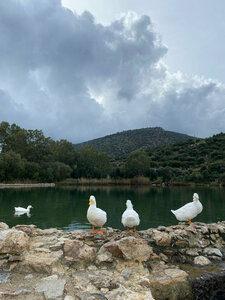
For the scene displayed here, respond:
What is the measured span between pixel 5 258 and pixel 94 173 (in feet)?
226

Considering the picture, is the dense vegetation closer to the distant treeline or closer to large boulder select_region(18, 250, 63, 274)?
the distant treeline

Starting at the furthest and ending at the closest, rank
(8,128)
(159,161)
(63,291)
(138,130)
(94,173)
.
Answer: (138,130) < (159,161) < (94,173) < (8,128) < (63,291)

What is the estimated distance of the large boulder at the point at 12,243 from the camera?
4.82 m

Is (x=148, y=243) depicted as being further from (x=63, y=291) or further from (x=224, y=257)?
(x=63, y=291)

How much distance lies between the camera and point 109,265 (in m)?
5.12

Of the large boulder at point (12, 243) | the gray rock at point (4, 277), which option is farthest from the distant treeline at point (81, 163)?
the gray rock at point (4, 277)

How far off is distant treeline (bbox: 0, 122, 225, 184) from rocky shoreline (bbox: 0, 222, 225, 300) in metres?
52.9

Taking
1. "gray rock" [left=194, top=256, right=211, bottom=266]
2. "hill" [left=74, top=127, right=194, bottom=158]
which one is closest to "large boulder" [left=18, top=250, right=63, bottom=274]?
"gray rock" [left=194, top=256, right=211, bottom=266]

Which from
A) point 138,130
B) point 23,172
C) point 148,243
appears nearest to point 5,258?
point 148,243

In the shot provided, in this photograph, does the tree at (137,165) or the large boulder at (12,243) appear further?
the tree at (137,165)

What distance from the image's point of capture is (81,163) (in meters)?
73.8

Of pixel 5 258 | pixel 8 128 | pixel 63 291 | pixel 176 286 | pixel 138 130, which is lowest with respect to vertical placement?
pixel 176 286

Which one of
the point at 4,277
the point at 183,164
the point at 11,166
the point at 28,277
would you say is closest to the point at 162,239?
the point at 28,277

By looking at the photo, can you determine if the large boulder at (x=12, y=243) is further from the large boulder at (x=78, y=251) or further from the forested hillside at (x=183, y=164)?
the forested hillside at (x=183, y=164)
